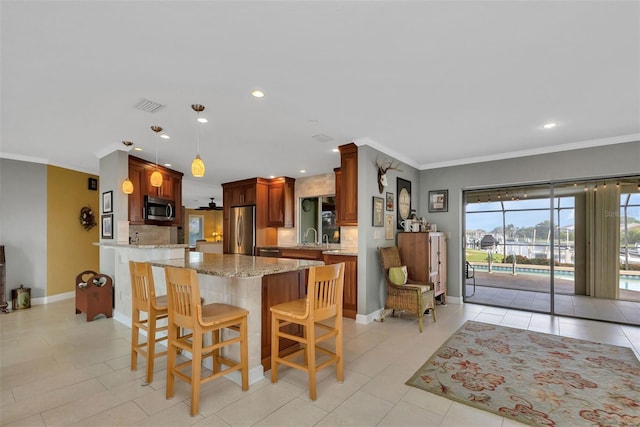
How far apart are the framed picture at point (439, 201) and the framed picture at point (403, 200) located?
527mm

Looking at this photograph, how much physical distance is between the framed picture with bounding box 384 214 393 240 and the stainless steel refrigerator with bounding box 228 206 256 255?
10.5 feet

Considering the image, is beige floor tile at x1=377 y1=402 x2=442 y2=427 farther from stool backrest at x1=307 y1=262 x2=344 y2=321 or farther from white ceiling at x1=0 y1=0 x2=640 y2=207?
white ceiling at x1=0 y1=0 x2=640 y2=207

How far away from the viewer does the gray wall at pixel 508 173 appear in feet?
13.4

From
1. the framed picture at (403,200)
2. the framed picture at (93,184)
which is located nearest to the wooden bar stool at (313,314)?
the framed picture at (403,200)

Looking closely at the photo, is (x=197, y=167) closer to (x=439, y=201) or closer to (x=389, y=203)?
(x=389, y=203)

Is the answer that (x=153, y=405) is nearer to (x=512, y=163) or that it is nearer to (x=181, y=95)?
(x=181, y=95)

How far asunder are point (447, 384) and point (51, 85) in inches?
165

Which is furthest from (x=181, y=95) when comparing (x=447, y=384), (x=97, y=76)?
(x=447, y=384)

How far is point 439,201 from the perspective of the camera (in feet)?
18.1

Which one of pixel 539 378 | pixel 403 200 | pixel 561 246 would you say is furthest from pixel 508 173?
pixel 539 378

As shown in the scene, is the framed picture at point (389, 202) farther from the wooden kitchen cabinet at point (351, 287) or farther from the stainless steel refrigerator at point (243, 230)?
the stainless steel refrigerator at point (243, 230)

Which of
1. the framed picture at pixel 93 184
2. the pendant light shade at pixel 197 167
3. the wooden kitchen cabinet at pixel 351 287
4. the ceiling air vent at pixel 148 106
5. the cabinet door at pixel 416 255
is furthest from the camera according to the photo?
the framed picture at pixel 93 184

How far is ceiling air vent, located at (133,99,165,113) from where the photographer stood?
2904 millimetres

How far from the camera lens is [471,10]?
1.73m
